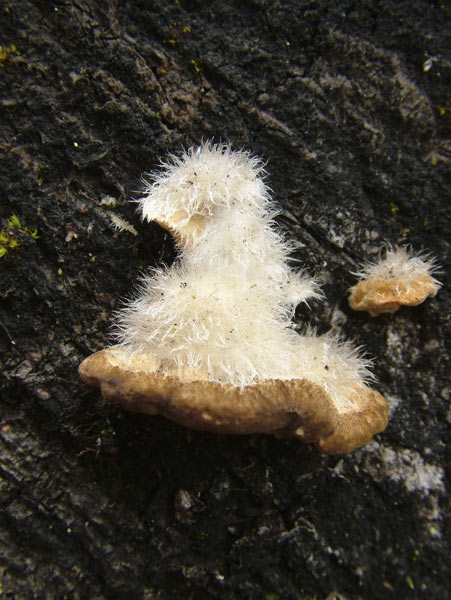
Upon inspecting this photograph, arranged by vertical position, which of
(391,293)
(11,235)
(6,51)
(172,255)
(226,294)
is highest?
(391,293)

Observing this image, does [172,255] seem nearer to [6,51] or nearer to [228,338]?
[228,338]

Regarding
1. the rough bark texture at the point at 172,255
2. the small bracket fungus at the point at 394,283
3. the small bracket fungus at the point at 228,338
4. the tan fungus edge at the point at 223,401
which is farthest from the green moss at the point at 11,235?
the small bracket fungus at the point at 394,283

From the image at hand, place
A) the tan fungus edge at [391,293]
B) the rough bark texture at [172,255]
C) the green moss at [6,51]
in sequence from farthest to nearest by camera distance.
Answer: the tan fungus edge at [391,293], the rough bark texture at [172,255], the green moss at [6,51]

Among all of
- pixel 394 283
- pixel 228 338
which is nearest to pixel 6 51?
pixel 228 338

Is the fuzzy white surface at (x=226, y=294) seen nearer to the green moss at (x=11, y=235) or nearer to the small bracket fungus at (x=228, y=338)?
the small bracket fungus at (x=228, y=338)

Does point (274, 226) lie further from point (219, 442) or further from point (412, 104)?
point (219, 442)
